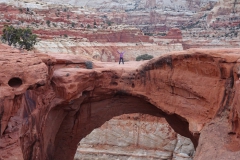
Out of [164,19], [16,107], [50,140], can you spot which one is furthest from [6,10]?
[164,19]

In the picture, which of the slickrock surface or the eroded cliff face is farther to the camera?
the eroded cliff face

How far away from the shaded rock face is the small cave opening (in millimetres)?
99

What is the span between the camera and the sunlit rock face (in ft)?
69.8

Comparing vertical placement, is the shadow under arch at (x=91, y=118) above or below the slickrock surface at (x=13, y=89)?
below

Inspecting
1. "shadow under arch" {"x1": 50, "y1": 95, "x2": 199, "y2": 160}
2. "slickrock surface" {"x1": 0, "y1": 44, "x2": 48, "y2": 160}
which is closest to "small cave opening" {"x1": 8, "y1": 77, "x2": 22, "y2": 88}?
"slickrock surface" {"x1": 0, "y1": 44, "x2": 48, "y2": 160}

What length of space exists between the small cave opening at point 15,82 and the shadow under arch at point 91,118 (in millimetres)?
4990

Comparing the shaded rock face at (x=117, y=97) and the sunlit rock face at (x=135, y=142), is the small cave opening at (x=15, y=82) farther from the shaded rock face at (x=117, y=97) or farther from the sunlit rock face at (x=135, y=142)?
the sunlit rock face at (x=135, y=142)

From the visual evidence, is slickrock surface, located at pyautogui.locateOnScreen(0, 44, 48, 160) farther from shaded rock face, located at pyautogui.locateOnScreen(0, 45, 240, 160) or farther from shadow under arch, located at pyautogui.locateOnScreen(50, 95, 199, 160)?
shadow under arch, located at pyautogui.locateOnScreen(50, 95, 199, 160)

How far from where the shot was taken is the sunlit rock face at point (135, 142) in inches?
837

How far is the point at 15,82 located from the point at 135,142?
15752mm

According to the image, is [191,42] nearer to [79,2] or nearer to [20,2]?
[20,2]

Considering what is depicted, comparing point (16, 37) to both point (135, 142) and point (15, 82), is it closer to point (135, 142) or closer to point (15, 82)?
point (135, 142)

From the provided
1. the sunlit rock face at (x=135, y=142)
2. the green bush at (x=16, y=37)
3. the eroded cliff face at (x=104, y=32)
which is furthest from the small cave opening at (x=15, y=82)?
the eroded cliff face at (x=104, y=32)

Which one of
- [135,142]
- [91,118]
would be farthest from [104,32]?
[91,118]
